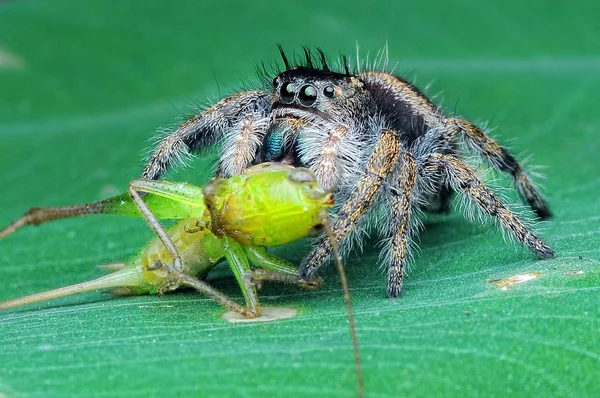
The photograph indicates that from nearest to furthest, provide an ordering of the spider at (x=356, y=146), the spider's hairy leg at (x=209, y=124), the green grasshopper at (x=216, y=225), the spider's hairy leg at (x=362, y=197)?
the green grasshopper at (x=216, y=225) < the spider's hairy leg at (x=362, y=197) < the spider at (x=356, y=146) < the spider's hairy leg at (x=209, y=124)

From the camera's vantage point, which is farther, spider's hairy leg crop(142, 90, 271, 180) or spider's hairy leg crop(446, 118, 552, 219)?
spider's hairy leg crop(446, 118, 552, 219)

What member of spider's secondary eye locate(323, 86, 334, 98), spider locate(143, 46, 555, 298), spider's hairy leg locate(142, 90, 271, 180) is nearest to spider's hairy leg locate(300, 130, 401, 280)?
spider locate(143, 46, 555, 298)

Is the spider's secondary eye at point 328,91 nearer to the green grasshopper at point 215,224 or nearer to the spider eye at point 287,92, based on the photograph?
the spider eye at point 287,92

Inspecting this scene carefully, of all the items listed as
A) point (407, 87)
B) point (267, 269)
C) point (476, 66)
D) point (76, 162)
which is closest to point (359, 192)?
point (267, 269)

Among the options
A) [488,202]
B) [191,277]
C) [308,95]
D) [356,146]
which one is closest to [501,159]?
[488,202]

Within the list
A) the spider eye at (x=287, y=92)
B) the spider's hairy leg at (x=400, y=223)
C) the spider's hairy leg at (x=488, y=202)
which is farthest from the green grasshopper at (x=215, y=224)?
the spider's hairy leg at (x=488, y=202)

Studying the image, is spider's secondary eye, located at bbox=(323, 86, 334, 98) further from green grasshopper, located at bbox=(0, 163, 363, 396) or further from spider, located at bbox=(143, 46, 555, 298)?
green grasshopper, located at bbox=(0, 163, 363, 396)

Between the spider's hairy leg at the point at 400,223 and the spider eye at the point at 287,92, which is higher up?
the spider eye at the point at 287,92

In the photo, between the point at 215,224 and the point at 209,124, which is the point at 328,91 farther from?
the point at 215,224
